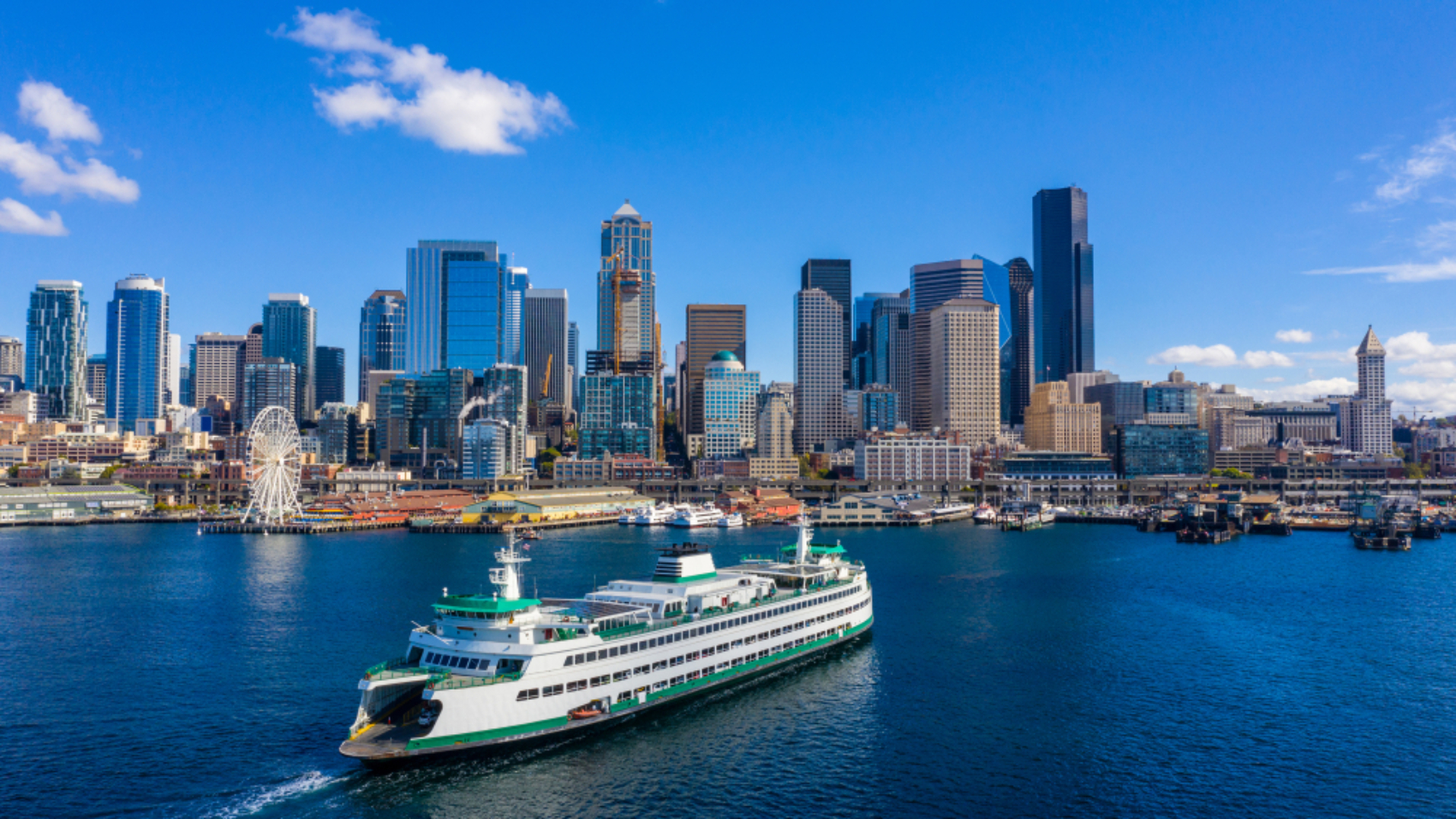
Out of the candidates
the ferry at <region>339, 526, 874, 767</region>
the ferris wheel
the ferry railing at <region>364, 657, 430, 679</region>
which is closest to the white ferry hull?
the ferry at <region>339, 526, 874, 767</region>

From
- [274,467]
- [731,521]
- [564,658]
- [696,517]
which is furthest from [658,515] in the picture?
[564,658]

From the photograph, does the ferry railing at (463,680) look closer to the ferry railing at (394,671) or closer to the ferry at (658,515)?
the ferry railing at (394,671)

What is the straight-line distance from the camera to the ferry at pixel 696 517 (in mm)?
144625

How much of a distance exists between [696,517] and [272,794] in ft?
376

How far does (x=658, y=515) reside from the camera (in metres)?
151

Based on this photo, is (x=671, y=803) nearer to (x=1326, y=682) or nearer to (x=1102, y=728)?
(x=1102, y=728)

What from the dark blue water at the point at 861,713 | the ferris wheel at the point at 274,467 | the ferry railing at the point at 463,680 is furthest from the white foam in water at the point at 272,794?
the ferris wheel at the point at 274,467

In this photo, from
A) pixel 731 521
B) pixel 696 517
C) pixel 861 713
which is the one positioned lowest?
pixel 861 713

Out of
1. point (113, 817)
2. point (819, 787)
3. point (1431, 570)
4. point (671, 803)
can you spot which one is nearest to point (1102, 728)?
point (819, 787)

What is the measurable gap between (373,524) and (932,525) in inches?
3328

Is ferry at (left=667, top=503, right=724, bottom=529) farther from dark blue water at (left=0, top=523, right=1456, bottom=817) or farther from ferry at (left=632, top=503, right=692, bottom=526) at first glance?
dark blue water at (left=0, top=523, right=1456, bottom=817)

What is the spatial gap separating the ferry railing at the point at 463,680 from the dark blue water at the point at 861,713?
276 centimetres

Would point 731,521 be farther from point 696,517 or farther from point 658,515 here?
point 658,515

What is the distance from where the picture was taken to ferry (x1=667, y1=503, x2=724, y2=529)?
474 feet
